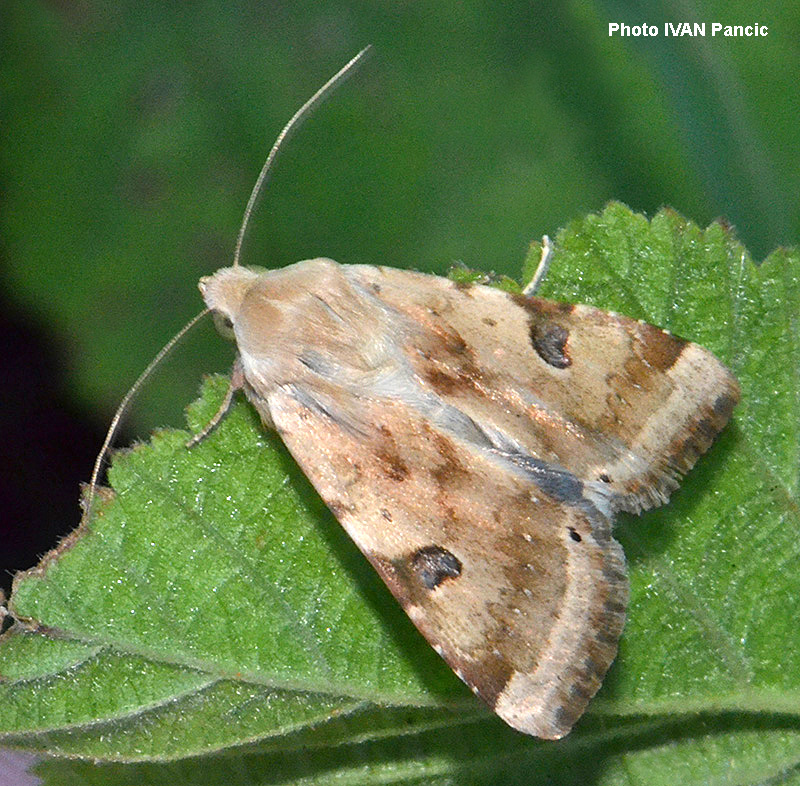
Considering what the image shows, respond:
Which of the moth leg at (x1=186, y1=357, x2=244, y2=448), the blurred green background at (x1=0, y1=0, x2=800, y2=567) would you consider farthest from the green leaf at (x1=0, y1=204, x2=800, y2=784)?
the blurred green background at (x1=0, y1=0, x2=800, y2=567)

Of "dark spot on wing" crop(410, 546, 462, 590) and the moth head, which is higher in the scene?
the moth head

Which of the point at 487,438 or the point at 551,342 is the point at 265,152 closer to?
the point at 551,342

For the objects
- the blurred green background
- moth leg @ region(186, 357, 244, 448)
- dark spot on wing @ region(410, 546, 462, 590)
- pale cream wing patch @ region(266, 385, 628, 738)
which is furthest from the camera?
the blurred green background

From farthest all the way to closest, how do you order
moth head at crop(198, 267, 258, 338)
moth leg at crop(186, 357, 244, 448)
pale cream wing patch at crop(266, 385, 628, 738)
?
moth head at crop(198, 267, 258, 338)
moth leg at crop(186, 357, 244, 448)
pale cream wing patch at crop(266, 385, 628, 738)

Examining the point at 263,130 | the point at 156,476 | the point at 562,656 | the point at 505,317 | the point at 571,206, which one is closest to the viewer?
the point at 562,656

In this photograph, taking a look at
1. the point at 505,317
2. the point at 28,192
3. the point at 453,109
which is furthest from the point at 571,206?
the point at 28,192

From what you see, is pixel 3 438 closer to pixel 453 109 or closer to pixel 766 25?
pixel 453 109

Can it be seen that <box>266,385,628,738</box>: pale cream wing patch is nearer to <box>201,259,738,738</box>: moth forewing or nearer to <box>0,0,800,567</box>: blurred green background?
<box>201,259,738,738</box>: moth forewing
